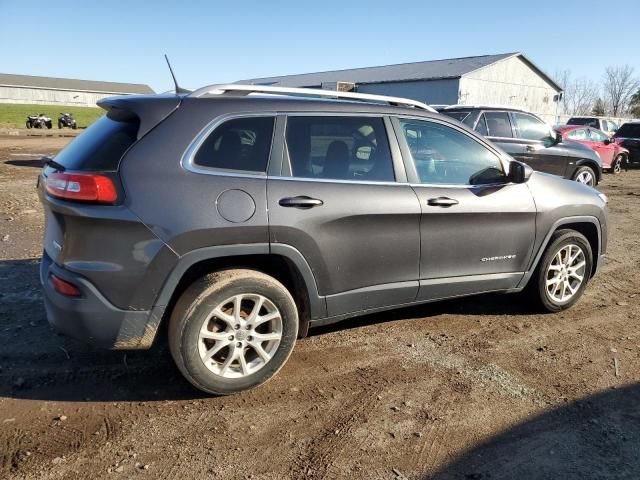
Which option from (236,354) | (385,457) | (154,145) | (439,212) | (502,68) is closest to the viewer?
(385,457)

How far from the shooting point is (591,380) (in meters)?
3.54

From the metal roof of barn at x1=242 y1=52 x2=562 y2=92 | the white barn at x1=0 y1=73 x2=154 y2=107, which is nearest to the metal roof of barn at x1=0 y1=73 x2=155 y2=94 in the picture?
the white barn at x1=0 y1=73 x2=154 y2=107

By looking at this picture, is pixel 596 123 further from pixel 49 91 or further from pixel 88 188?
pixel 49 91

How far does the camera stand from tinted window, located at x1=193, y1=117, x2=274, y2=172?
3.11m

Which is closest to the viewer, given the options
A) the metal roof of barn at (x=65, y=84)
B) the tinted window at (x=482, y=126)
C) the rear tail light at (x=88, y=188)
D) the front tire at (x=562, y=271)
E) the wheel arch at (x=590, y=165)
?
the rear tail light at (x=88, y=188)

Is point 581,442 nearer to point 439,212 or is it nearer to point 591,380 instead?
point 591,380

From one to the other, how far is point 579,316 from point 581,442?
209cm

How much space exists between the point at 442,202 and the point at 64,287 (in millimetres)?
2580

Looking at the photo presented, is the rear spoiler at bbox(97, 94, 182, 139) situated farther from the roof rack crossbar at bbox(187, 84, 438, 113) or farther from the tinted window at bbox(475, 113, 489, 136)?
the tinted window at bbox(475, 113, 489, 136)

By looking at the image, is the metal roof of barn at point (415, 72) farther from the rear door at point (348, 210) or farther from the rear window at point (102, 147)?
the rear window at point (102, 147)

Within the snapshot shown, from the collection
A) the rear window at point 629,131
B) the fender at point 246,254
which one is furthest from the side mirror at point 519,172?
the rear window at point 629,131

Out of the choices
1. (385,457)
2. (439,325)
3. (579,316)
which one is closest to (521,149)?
(579,316)

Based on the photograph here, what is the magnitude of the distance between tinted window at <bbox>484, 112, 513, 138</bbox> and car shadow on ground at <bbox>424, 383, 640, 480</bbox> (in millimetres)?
7690

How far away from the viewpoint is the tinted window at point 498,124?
33.1ft
